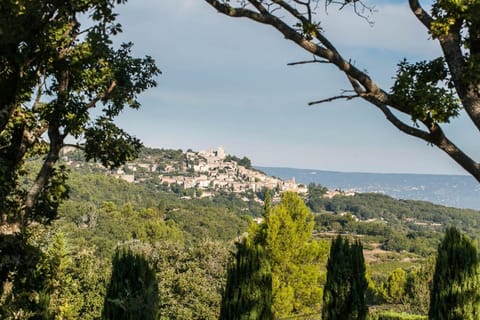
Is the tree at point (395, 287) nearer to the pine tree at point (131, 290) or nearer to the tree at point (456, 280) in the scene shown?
the tree at point (456, 280)

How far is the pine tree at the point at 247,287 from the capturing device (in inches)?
279

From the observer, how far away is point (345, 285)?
809 cm

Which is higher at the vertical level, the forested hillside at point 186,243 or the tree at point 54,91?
the tree at point 54,91

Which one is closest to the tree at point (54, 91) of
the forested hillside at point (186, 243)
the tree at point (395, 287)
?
the forested hillside at point (186, 243)

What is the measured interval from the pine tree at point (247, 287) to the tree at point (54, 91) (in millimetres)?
2243

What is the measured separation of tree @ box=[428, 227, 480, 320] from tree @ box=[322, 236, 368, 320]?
1.36 meters

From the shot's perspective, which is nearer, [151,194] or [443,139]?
[443,139]

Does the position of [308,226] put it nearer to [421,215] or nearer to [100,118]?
[100,118]

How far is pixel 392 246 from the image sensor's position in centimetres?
8250

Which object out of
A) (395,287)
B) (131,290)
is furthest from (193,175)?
(131,290)

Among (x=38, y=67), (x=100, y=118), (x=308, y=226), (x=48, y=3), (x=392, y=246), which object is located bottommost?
(x=392, y=246)

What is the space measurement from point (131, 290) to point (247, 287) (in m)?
1.72

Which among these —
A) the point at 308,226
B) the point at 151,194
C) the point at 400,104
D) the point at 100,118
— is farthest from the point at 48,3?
the point at 151,194

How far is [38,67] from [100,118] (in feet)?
3.71
